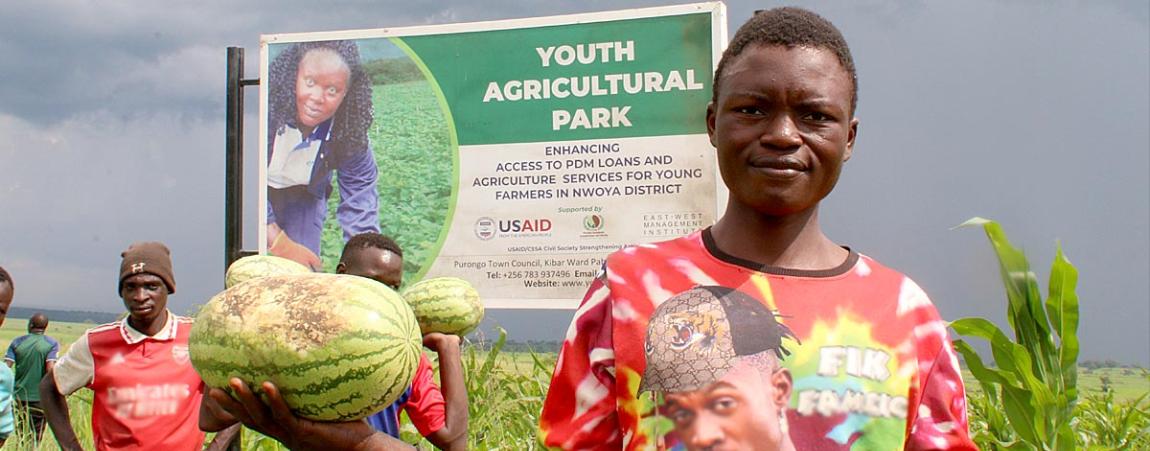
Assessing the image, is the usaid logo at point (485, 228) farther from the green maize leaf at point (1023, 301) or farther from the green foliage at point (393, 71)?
the green maize leaf at point (1023, 301)

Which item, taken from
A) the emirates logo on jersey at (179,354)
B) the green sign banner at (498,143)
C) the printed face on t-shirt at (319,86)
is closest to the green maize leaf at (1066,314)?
the green sign banner at (498,143)

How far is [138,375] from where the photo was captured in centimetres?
459

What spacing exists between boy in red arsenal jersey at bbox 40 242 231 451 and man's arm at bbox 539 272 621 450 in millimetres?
3188

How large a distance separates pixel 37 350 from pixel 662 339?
11.1m

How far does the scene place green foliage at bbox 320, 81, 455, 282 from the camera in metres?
6.11

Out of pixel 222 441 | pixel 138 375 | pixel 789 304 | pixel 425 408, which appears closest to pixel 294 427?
pixel 789 304

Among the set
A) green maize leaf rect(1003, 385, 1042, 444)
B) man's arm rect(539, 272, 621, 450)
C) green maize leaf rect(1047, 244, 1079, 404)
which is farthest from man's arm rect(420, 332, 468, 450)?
green maize leaf rect(1047, 244, 1079, 404)

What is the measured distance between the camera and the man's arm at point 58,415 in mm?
4727

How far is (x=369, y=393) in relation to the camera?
2072mm

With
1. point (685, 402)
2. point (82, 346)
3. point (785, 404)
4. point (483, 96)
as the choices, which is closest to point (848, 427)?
point (785, 404)

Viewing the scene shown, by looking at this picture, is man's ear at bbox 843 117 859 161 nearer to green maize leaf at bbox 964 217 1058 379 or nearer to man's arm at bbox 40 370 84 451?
green maize leaf at bbox 964 217 1058 379

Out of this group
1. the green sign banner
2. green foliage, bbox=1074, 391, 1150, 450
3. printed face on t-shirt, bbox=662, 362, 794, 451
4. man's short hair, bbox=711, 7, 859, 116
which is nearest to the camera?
printed face on t-shirt, bbox=662, 362, 794, 451

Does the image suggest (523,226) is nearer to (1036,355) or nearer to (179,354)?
(179,354)

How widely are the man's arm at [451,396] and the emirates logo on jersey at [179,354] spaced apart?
1627 mm
